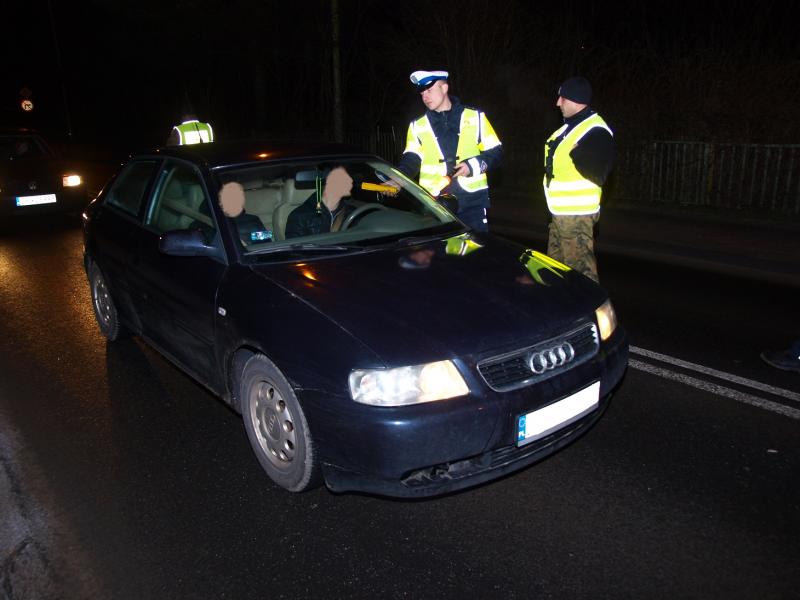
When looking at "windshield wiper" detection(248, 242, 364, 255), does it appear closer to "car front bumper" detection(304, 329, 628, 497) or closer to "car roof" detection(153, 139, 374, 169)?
"car roof" detection(153, 139, 374, 169)

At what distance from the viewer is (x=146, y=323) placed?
4.62 m

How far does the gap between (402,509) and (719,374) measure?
101 inches

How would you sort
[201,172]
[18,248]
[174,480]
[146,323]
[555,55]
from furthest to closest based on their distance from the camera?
[555,55], [18,248], [146,323], [201,172], [174,480]

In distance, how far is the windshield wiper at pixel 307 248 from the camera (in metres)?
3.82

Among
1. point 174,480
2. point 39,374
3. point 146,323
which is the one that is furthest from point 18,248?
point 174,480

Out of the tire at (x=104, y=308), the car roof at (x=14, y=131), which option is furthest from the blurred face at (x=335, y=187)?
the car roof at (x=14, y=131)

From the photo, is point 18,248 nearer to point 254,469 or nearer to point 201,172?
point 201,172

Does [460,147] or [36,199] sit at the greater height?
[460,147]

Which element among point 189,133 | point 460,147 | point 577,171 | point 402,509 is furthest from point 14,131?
point 402,509

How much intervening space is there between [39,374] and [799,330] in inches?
230

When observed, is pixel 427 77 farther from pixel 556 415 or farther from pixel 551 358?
pixel 556 415

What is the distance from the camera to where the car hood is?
2998 millimetres

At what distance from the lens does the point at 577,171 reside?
5402mm

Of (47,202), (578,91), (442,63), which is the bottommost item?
(47,202)
